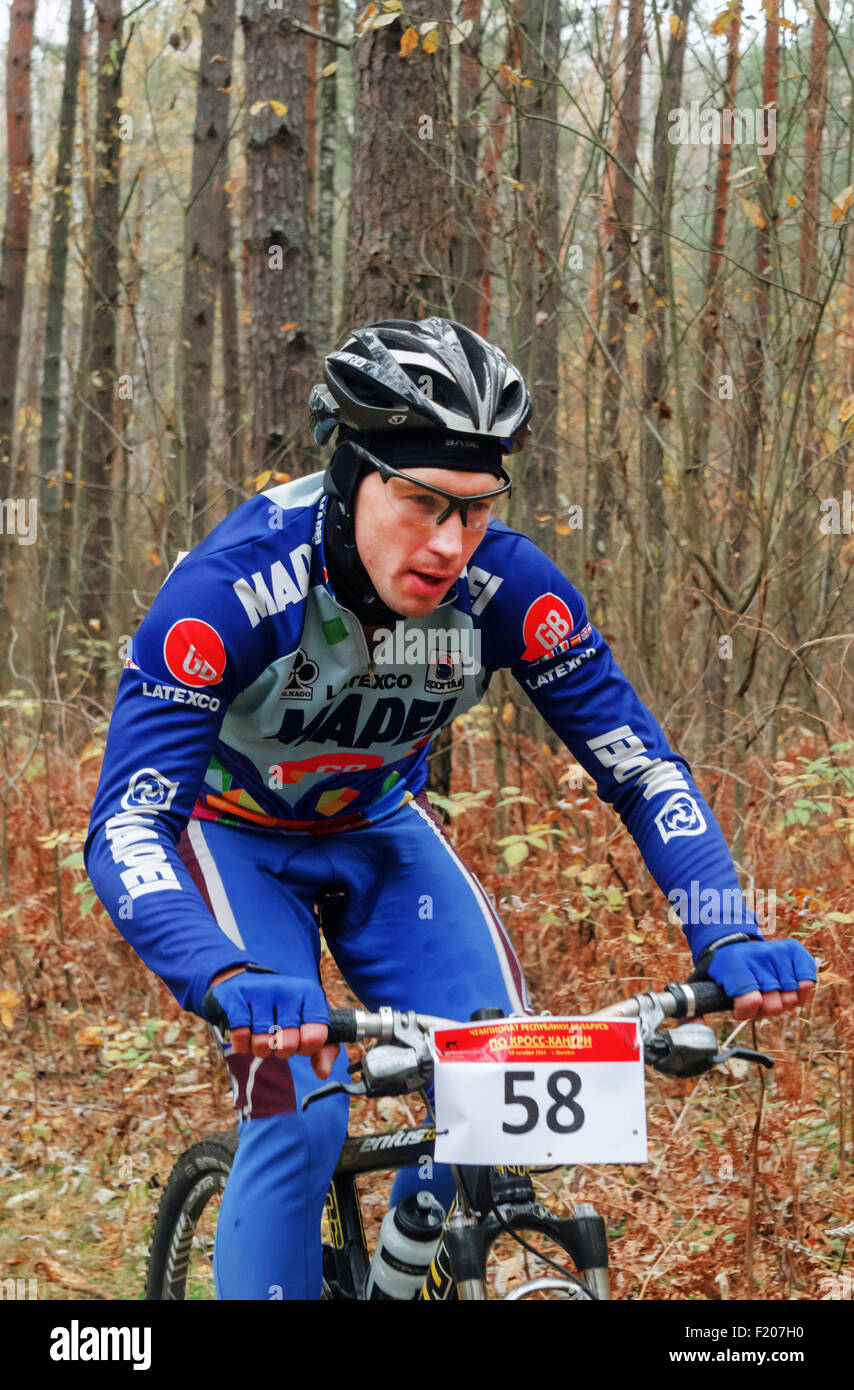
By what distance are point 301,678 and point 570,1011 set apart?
278 centimetres

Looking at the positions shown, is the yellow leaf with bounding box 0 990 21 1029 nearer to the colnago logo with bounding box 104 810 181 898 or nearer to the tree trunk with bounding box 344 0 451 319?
the tree trunk with bounding box 344 0 451 319

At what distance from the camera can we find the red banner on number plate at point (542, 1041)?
7.55ft

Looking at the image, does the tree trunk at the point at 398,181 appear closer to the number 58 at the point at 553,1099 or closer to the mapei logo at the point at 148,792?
the mapei logo at the point at 148,792

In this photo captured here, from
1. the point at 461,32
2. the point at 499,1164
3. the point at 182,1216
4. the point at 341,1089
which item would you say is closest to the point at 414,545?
the point at 341,1089

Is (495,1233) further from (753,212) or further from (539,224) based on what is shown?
(539,224)

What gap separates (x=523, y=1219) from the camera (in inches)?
96.6

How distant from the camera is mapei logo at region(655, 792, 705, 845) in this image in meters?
2.99

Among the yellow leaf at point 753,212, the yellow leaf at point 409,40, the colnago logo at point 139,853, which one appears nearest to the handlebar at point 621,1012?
the colnago logo at point 139,853

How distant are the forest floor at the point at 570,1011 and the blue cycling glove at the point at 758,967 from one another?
5.09ft
